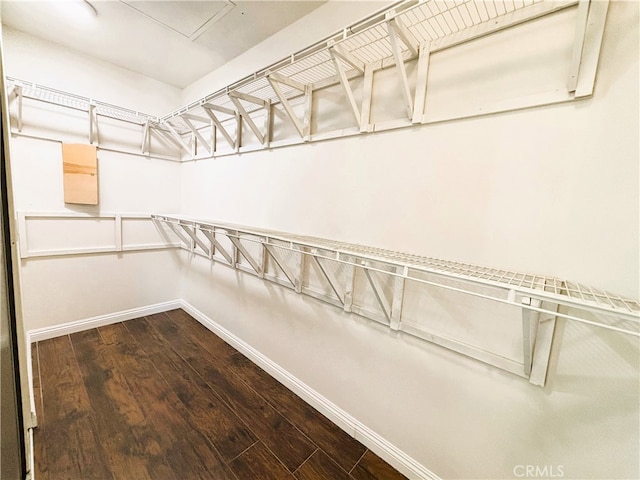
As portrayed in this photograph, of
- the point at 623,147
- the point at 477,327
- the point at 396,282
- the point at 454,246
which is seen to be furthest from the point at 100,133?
the point at 623,147

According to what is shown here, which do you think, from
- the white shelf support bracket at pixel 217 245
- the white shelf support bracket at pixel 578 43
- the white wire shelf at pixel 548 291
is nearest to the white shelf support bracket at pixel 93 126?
the white shelf support bracket at pixel 217 245

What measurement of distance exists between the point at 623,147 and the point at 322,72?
1.34 m

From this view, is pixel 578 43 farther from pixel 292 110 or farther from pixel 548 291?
pixel 292 110

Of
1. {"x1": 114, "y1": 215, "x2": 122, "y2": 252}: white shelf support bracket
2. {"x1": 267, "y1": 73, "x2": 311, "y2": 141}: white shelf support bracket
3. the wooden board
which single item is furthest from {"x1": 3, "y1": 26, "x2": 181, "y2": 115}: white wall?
{"x1": 267, "y1": 73, "x2": 311, "y2": 141}: white shelf support bracket

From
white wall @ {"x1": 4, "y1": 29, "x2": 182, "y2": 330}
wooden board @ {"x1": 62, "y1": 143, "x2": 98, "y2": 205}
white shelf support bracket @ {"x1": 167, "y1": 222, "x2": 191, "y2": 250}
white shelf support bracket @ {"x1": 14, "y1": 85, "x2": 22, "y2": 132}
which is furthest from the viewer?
white shelf support bracket @ {"x1": 167, "y1": 222, "x2": 191, "y2": 250}

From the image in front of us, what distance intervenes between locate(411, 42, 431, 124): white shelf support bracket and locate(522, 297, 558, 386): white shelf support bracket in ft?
3.00

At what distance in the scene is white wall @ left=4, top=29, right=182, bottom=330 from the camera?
1.99 meters

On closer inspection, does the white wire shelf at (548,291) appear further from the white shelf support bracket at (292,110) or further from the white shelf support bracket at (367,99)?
the white shelf support bracket at (292,110)

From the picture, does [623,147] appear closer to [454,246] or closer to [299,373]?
[454,246]

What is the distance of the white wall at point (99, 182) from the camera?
1993mm

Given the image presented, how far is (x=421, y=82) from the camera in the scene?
1.14 metres

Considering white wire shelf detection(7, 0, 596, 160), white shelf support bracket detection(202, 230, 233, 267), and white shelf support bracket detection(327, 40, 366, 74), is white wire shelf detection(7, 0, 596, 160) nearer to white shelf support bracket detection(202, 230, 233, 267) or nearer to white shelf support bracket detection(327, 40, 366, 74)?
white shelf support bracket detection(327, 40, 366, 74)

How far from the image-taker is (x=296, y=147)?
168cm

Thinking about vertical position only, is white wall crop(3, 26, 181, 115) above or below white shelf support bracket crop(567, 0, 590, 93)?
above
